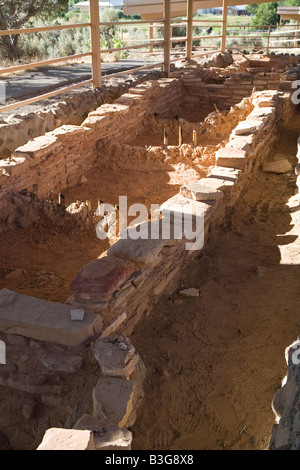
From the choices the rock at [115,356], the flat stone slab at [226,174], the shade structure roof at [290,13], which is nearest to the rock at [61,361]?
the rock at [115,356]

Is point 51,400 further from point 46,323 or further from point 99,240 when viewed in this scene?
point 99,240

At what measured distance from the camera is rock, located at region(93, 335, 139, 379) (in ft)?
9.98

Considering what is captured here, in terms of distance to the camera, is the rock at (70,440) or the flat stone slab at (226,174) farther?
the flat stone slab at (226,174)

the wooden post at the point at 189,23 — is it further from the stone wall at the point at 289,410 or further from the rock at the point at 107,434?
the rock at the point at 107,434

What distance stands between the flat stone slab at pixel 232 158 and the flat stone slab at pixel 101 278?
297 cm

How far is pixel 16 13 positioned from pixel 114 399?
56.4ft

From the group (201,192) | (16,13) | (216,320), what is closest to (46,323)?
(216,320)

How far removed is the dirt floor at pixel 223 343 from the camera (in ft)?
10.3

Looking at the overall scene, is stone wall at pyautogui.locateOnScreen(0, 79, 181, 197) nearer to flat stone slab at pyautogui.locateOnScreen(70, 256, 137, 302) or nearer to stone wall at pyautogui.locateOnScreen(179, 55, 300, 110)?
stone wall at pyautogui.locateOnScreen(179, 55, 300, 110)

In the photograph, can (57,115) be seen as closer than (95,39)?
Yes

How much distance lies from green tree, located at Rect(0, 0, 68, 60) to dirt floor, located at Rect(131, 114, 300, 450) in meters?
14.4

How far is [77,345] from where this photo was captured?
10.7 ft

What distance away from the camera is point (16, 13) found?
16.8 m
